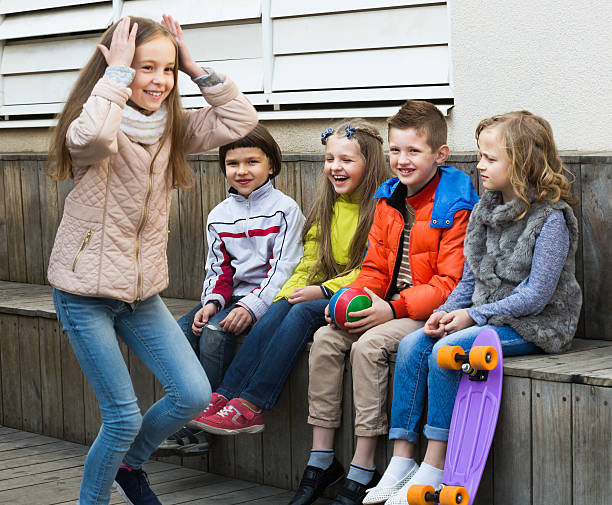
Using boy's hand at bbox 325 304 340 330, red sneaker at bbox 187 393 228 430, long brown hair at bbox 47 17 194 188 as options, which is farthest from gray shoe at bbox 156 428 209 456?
long brown hair at bbox 47 17 194 188

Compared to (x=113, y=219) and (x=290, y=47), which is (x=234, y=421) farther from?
(x=290, y=47)

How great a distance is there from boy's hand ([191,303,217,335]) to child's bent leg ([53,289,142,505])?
1.02 m

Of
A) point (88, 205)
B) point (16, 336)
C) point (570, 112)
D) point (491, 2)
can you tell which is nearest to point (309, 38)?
point (491, 2)

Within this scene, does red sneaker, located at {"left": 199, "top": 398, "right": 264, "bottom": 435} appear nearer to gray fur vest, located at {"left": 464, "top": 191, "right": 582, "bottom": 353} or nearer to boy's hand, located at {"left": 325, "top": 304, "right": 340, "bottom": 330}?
boy's hand, located at {"left": 325, "top": 304, "right": 340, "bottom": 330}

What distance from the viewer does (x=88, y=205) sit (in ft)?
11.5

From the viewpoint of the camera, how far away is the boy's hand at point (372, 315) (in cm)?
416

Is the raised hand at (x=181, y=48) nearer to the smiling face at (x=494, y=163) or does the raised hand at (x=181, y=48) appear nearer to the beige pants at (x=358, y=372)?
the smiling face at (x=494, y=163)

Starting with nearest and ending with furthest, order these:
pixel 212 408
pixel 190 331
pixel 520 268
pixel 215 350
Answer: pixel 520 268, pixel 212 408, pixel 215 350, pixel 190 331

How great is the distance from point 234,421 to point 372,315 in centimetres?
66

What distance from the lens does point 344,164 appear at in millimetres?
4555

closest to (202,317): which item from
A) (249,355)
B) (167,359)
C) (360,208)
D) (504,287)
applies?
(249,355)

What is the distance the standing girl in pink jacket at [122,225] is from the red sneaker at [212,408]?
Answer: 53cm

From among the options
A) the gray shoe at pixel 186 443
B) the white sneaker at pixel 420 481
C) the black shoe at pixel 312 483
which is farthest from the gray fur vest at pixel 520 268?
the gray shoe at pixel 186 443

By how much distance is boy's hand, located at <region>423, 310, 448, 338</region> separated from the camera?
3.92 m
